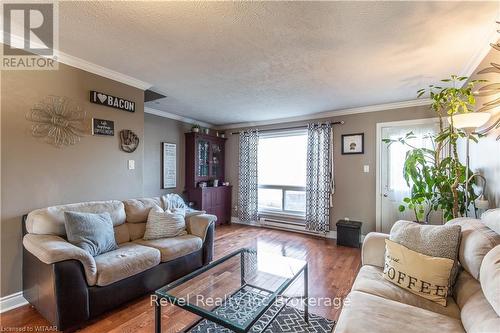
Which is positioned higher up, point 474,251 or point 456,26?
point 456,26

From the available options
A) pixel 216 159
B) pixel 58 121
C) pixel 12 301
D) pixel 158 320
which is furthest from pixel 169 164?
pixel 158 320

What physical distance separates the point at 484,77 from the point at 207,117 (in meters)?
4.11

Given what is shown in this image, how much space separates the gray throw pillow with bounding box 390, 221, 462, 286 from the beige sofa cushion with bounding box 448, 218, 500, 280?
0.13ft

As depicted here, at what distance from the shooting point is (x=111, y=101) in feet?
9.15

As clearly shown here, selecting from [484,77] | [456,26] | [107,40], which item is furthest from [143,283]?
[484,77]

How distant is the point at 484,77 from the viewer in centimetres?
222

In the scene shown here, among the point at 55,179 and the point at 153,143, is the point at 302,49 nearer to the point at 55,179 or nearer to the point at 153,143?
the point at 55,179

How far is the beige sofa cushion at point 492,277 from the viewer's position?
→ 105 centimetres

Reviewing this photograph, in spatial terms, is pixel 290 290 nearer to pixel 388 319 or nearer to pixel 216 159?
pixel 388 319

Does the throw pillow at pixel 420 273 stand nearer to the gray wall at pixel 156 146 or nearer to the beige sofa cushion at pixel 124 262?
the beige sofa cushion at pixel 124 262

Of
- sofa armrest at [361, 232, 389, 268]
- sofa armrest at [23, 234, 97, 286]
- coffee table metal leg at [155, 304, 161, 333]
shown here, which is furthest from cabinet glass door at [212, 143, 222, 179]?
coffee table metal leg at [155, 304, 161, 333]

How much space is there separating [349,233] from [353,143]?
5.12 ft

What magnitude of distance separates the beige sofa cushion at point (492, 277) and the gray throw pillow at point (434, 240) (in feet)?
Answer: 0.94

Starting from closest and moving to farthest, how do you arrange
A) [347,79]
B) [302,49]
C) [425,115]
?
[302,49] → [347,79] → [425,115]
